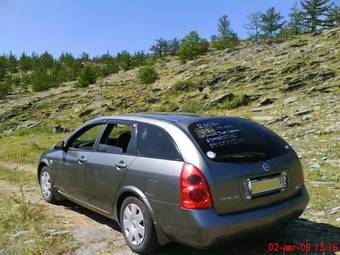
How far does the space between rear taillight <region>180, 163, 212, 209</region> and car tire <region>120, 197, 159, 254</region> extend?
2.00 feet

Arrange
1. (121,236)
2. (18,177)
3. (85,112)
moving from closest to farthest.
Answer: (121,236) → (18,177) → (85,112)

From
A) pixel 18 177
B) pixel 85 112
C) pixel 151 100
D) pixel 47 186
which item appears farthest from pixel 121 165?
pixel 85 112

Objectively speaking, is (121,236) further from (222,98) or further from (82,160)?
(222,98)

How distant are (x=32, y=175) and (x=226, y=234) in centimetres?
773

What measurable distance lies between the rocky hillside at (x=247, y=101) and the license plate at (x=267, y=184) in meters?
1.50

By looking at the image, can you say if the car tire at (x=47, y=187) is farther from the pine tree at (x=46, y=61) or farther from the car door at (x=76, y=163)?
the pine tree at (x=46, y=61)

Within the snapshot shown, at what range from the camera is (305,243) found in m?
5.05

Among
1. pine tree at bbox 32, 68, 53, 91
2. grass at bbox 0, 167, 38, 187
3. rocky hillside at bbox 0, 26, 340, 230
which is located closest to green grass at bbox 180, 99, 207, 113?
rocky hillside at bbox 0, 26, 340, 230

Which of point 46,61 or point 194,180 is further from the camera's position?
point 46,61

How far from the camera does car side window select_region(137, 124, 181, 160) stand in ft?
15.3

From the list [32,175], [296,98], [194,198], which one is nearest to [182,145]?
[194,198]

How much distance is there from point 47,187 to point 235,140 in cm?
409

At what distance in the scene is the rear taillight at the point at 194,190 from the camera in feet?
14.0

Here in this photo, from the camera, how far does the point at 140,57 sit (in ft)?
166
